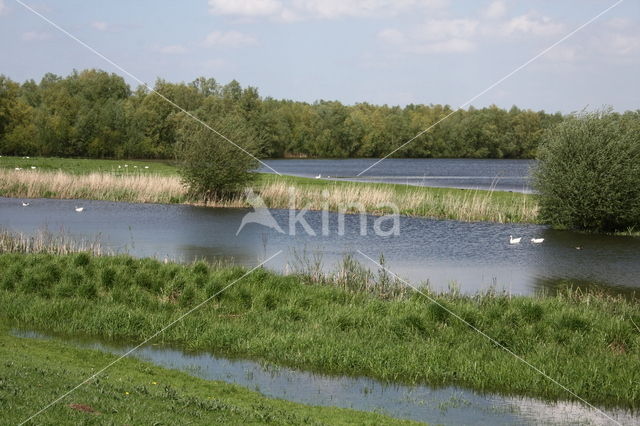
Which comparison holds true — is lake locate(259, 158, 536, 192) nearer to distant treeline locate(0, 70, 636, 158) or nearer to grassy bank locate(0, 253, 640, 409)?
distant treeline locate(0, 70, 636, 158)

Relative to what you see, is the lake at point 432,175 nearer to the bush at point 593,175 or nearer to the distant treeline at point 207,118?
the bush at point 593,175

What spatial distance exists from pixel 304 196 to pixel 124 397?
29.9m

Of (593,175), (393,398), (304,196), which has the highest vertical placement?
(593,175)

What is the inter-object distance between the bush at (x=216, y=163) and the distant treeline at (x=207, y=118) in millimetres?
21590

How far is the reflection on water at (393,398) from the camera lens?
10.1 meters

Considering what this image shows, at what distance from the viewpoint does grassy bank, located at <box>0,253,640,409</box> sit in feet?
38.6

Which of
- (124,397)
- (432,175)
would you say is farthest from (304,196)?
(432,175)

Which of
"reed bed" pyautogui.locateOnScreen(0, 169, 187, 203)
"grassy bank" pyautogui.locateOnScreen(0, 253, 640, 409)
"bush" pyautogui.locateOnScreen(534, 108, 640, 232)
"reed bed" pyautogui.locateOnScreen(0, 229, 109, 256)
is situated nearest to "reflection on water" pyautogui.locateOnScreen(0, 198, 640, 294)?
"bush" pyautogui.locateOnScreen(534, 108, 640, 232)

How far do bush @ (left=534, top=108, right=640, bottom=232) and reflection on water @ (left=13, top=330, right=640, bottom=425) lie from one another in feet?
68.1

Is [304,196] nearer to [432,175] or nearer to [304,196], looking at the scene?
[304,196]

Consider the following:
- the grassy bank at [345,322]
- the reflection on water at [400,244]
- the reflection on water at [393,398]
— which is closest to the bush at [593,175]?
the reflection on water at [400,244]

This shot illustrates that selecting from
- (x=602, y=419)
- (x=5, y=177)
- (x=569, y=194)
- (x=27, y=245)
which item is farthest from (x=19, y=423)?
(x=5, y=177)

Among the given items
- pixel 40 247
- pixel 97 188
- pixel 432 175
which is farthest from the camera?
pixel 432 175

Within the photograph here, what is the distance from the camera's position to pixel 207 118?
61.1 metres
